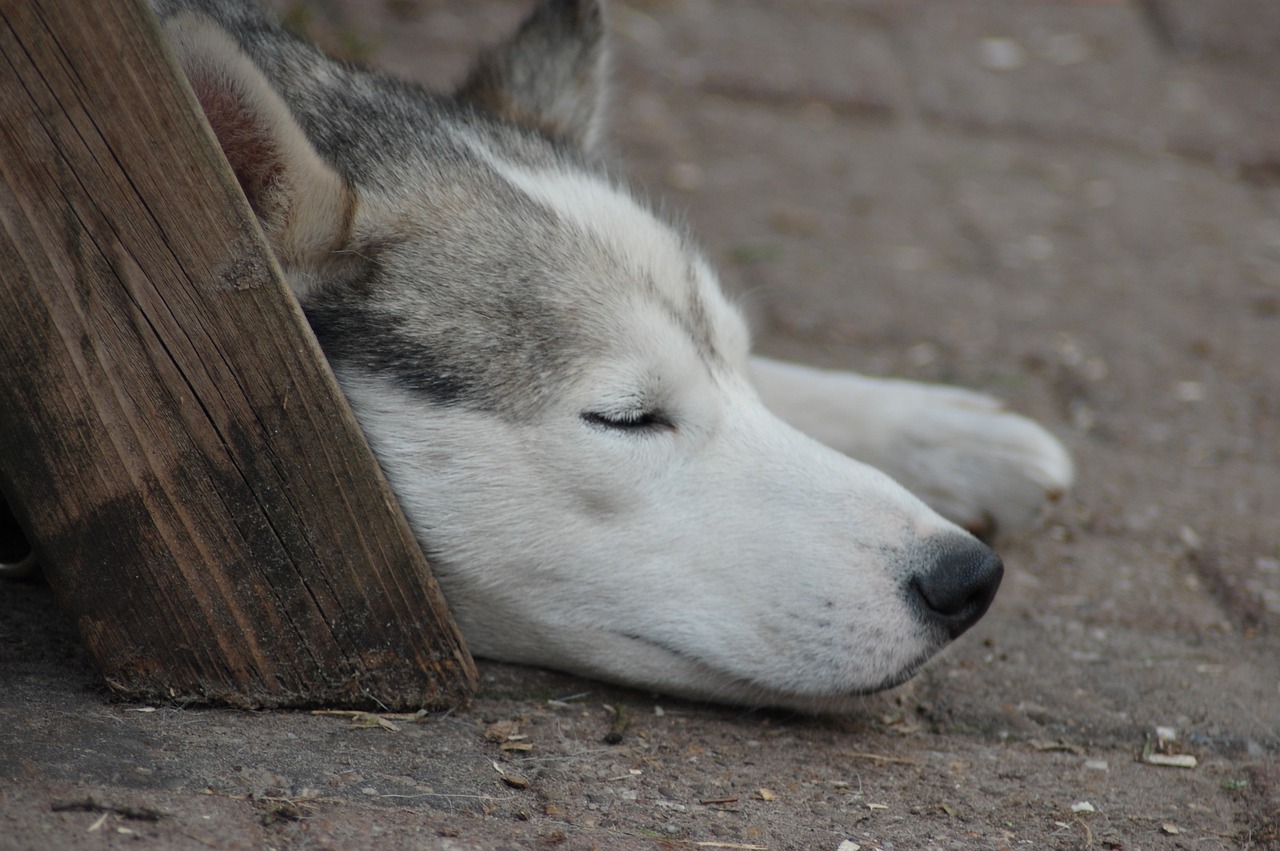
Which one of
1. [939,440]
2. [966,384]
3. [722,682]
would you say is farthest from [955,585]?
[966,384]

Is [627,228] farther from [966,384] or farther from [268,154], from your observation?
[966,384]

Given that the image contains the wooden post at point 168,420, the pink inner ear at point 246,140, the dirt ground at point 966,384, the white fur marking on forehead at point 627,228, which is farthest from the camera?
the white fur marking on forehead at point 627,228

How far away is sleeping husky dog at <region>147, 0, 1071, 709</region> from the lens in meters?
2.10

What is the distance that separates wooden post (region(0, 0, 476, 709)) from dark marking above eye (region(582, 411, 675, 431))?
1.34ft

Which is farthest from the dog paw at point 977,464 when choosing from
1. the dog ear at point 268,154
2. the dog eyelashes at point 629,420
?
the dog ear at point 268,154

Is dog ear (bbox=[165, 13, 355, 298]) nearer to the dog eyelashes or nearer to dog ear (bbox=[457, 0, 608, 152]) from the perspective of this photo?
the dog eyelashes

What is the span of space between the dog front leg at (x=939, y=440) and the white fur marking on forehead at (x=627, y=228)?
428 millimetres

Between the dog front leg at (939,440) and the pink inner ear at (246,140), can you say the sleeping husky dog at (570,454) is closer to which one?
the pink inner ear at (246,140)

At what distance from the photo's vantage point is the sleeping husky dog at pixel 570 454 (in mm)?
2104

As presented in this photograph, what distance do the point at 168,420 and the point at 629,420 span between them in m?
0.79

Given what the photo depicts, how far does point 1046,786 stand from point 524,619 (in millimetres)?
966

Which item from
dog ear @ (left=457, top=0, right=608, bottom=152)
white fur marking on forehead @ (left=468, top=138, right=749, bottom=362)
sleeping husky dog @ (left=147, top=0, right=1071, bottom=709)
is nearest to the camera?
sleeping husky dog @ (left=147, top=0, right=1071, bottom=709)

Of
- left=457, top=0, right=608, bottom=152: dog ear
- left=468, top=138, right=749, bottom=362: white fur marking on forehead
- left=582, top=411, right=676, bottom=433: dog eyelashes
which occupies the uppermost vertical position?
left=457, top=0, right=608, bottom=152: dog ear

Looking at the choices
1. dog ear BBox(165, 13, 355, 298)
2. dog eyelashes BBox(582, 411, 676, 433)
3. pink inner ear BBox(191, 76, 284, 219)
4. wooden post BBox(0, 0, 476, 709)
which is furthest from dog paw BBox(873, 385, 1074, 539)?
pink inner ear BBox(191, 76, 284, 219)
